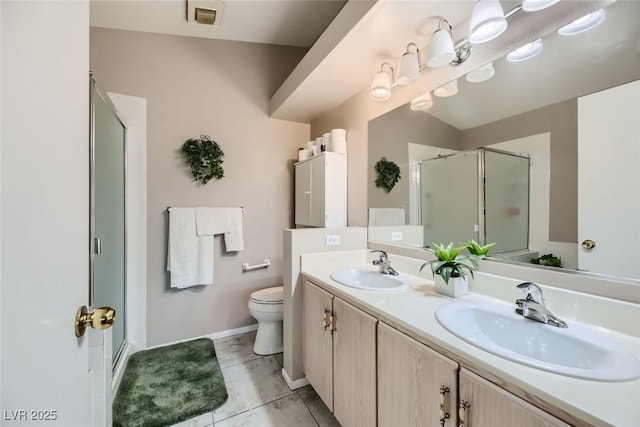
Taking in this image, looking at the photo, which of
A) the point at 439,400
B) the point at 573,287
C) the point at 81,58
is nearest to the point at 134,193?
the point at 81,58

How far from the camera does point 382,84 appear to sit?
67.1 inches

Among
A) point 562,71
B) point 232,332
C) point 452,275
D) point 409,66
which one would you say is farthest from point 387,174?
point 232,332

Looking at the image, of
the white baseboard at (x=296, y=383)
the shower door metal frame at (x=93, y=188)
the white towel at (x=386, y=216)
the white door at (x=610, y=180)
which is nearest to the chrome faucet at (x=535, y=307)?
the white door at (x=610, y=180)

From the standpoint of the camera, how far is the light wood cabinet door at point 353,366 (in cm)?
111

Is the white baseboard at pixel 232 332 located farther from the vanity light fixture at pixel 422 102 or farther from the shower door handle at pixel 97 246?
the vanity light fixture at pixel 422 102

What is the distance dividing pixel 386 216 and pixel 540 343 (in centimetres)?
118

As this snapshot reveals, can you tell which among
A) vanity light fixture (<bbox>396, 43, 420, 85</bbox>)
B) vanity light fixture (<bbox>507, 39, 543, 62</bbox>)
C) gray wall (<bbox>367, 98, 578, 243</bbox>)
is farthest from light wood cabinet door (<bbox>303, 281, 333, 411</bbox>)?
vanity light fixture (<bbox>507, 39, 543, 62</bbox>)

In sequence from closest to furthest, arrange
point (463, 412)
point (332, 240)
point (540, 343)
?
point (463, 412)
point (540, 343)
point (332, 240)

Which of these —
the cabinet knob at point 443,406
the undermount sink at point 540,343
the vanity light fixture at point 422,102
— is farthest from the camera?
the vanity light fixture at point 422,102

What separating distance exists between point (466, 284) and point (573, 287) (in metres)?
0.36

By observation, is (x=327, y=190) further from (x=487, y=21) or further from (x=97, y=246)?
(x=97, y=246)

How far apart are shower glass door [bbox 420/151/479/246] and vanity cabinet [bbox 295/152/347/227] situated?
746 mm

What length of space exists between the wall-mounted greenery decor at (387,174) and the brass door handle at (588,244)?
3.49ft

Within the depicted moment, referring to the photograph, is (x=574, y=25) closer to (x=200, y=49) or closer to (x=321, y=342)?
(x=321, y=342)
